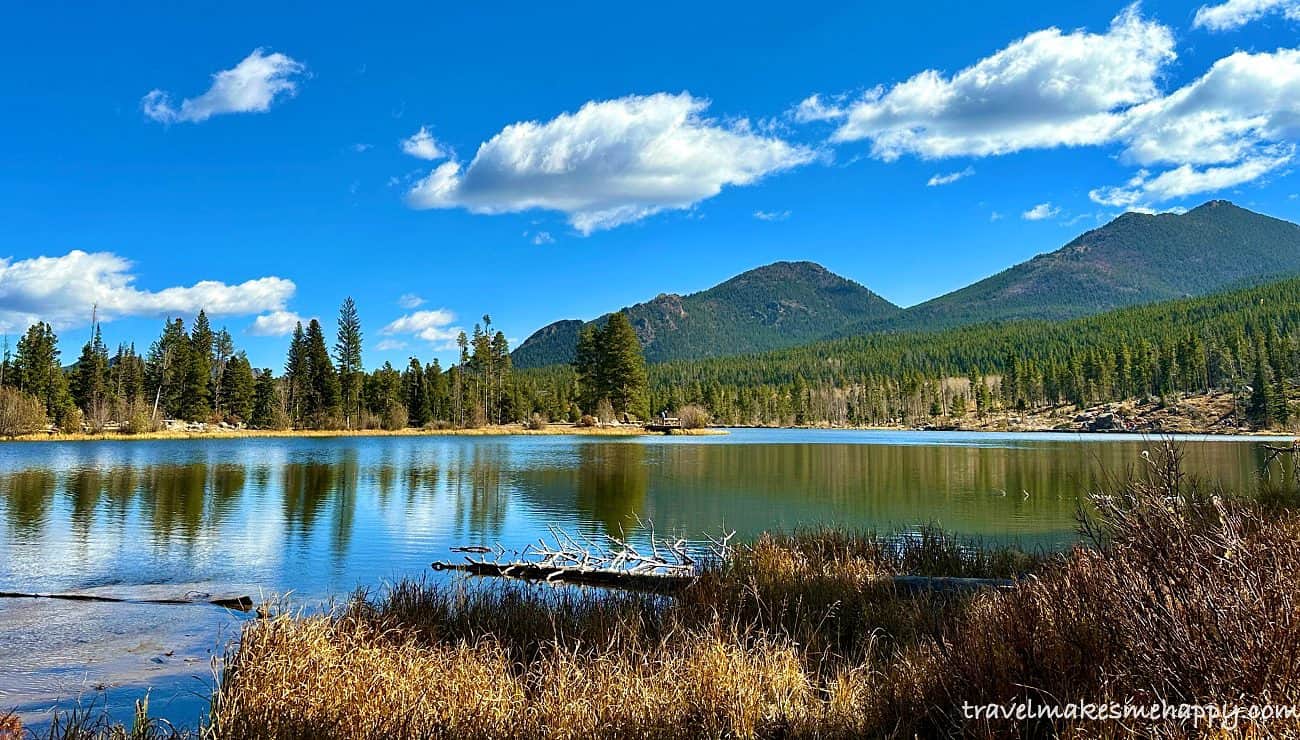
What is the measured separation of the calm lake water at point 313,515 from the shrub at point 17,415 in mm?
20565

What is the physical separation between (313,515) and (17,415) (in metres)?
63.0

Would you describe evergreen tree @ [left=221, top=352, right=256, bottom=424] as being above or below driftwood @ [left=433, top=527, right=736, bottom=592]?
above

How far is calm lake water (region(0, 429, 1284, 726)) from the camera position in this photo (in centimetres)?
1116

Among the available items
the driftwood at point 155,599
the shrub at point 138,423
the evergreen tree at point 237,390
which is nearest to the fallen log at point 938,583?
the driftwood at point 155,599

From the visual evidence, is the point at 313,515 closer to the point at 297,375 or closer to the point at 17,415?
the point at 17,415

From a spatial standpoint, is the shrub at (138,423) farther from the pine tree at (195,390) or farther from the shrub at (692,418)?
the shrub at (692,418)

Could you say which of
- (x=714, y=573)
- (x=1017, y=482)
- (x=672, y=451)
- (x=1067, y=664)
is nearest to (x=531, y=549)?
(x=714, y=573)

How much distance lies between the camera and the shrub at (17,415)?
2709 inches

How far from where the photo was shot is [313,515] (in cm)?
2519

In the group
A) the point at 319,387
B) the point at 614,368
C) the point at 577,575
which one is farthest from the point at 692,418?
the point at 577,575

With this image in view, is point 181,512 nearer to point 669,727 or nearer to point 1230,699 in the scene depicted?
point 669,727

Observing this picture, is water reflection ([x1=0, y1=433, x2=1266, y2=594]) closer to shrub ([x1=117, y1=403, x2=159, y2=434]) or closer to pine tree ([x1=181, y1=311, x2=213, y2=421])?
shrub ([x1=117, y1=403, x2=159, y2=434])

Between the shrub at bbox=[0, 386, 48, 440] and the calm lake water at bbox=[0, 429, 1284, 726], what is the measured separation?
20.6m

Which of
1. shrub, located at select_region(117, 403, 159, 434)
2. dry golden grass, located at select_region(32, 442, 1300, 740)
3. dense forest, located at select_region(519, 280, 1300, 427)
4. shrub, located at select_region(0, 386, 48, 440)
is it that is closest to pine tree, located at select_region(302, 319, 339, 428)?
shrub, located at select_region(117, 403, 159, 434)
